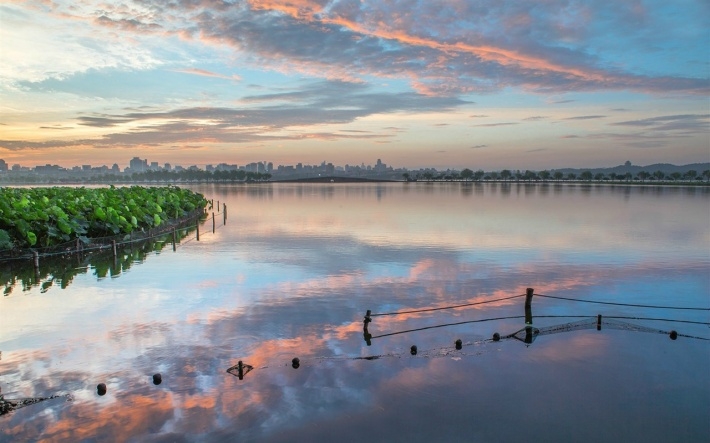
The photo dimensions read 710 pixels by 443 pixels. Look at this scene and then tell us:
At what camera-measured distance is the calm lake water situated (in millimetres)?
8086

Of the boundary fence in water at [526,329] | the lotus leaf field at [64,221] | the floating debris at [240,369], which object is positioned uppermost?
the lotus leaf field at [64,221]

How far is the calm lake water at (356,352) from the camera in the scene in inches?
318

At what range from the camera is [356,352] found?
11.0 metres

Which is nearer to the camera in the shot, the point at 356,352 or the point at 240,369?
the point at 240,369

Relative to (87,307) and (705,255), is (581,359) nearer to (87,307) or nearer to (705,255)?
(87,307)

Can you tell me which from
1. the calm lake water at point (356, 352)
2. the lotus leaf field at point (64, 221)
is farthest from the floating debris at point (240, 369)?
the lotus leaf field at point (64, 221)

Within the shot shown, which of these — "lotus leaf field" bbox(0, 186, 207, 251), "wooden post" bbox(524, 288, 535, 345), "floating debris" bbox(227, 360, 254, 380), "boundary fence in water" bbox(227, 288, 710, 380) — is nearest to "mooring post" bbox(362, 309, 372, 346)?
"boundary fence in water" bbox(227, 288, 710, 380)

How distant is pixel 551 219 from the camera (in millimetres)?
41469

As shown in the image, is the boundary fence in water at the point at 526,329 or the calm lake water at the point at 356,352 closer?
the calm lake water at the point at 356,352

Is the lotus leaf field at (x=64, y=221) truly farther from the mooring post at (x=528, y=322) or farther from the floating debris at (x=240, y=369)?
the mooring post at (x=528, y=322)

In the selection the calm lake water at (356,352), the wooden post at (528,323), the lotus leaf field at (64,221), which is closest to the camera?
the calm lake water at (356,352)

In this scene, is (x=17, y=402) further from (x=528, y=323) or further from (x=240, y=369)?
(x=528, y=323)

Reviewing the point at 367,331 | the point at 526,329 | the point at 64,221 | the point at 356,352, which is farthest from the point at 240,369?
the point at 64,221

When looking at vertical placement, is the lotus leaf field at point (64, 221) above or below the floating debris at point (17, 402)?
above
